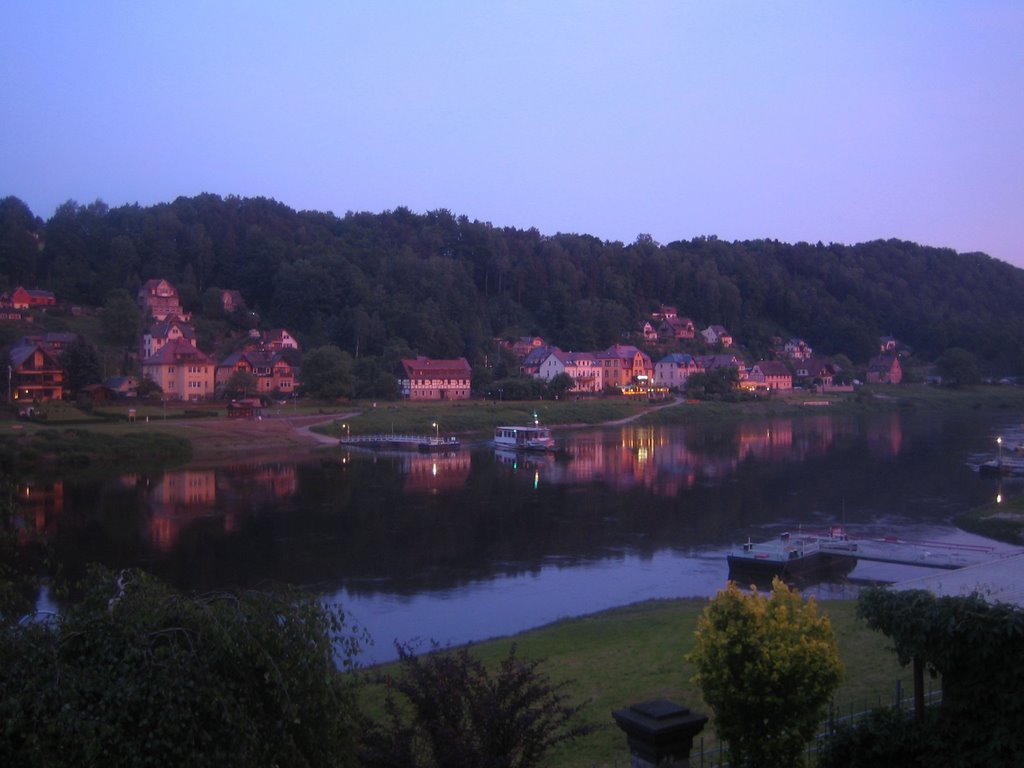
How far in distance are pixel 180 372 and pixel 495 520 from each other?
36.9 metres

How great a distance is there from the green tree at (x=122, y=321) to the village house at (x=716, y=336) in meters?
59.4

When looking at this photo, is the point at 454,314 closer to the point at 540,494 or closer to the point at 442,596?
the point at 540,494

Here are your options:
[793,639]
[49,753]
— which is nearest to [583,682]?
[793,639]

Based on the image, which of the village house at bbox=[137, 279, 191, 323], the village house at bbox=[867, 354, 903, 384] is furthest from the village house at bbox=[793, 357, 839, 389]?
the village house at bbox=[137, 279, 191, 323]

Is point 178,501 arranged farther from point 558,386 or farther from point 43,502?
point 558,386

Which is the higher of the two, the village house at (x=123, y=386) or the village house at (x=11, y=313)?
the village house at (x=11, y=313)

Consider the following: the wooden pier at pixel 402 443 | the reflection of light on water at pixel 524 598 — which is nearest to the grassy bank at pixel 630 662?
the reflection of light on water at pixel 524 598

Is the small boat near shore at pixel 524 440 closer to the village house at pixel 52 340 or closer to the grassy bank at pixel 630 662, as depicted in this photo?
the village house at pixel 52 340

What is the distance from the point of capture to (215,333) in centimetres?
7356

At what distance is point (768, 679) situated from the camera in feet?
22.2

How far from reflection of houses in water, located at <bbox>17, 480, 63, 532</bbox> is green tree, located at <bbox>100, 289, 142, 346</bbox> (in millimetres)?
31801

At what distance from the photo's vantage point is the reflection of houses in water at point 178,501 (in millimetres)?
26625

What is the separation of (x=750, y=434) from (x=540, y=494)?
26545 millimetres

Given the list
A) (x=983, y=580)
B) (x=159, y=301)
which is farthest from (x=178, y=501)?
(x=159, y=301)
